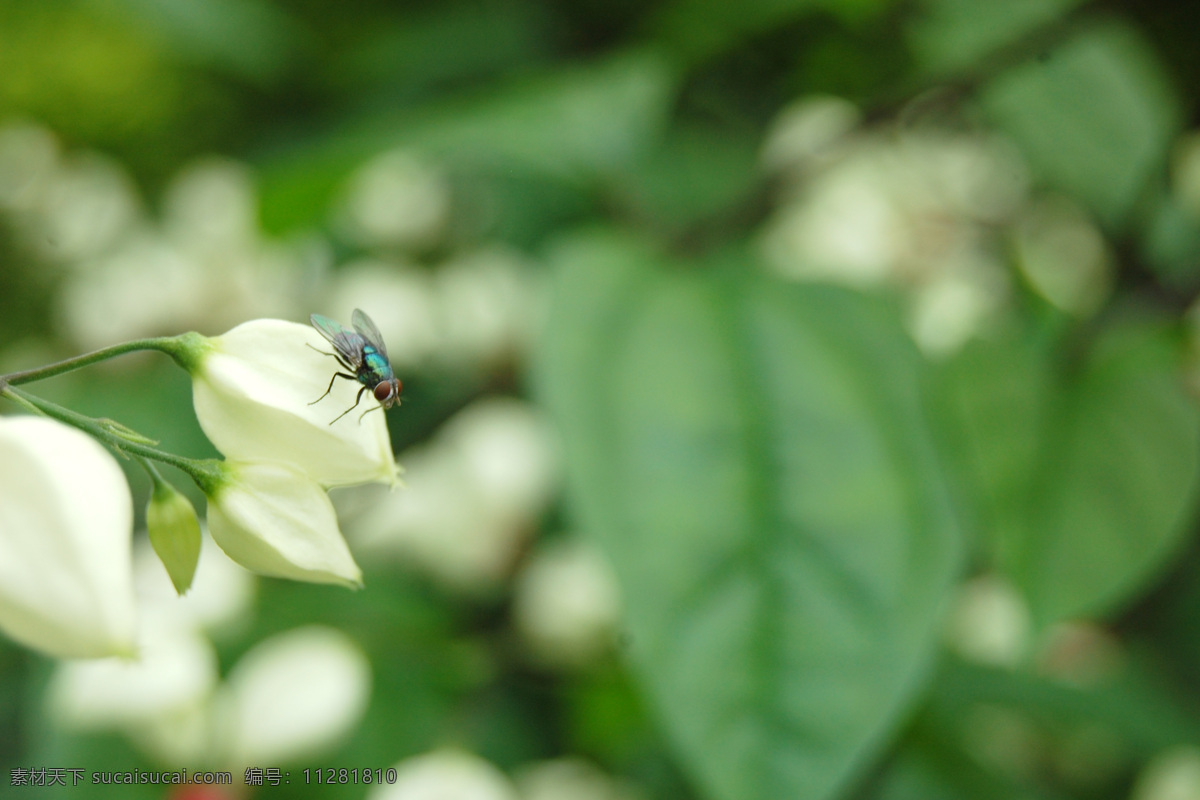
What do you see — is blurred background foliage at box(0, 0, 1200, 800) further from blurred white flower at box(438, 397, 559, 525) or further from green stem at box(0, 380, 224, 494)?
green stem at box(0, 380, 224, 494)

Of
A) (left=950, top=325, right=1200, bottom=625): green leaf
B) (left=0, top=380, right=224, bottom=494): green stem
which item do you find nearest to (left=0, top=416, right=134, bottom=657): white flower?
(left=0, top=380, right=224, bottom=494): green stem

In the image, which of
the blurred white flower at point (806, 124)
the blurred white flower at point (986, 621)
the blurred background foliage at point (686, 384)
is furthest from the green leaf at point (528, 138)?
the blurred white flower at point (986, 621)

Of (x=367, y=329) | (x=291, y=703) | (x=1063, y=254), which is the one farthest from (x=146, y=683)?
(x=1063, y=254)

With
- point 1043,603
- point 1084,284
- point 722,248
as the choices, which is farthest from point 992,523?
point 1084,284

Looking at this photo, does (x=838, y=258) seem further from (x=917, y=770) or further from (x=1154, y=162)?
(x=917, y=770)

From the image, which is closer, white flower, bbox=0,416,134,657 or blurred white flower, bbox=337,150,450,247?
white flower, bbox=0,416,134,657

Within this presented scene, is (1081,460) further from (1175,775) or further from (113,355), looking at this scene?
(113,355)
